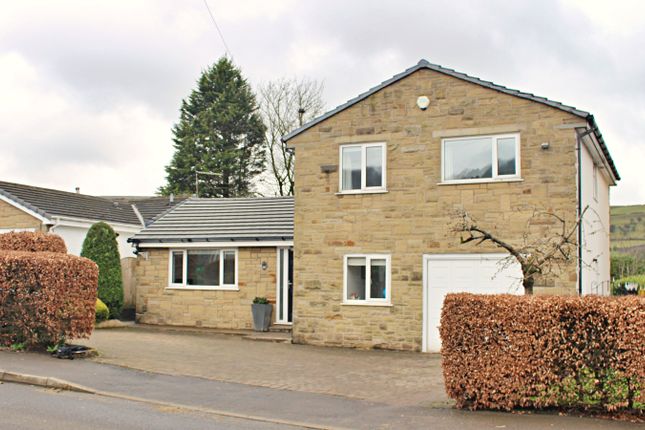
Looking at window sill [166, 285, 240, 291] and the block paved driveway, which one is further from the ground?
window sill [166, 285, 240, 291]

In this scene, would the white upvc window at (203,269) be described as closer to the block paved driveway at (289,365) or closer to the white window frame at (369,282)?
the block paved driveway at (289,365)

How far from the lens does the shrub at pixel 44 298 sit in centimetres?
1460

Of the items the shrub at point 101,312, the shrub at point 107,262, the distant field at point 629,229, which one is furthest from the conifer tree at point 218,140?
the shrub at point 101,312

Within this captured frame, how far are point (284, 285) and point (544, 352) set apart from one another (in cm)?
1271

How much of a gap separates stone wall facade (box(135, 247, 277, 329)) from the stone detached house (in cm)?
320

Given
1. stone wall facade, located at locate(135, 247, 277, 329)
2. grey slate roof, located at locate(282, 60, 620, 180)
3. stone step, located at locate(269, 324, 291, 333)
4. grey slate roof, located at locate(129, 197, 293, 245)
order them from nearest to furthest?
grey slate roof, located at locate(282, 60, 620, 180), stone step, located at locate(269, 324, 291, 333), stone wall facade, located at locate(135, 247, 277, 329), grey slate roof, located at locate(129, 197, 293, 245)

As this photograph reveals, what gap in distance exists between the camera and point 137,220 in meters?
31.6

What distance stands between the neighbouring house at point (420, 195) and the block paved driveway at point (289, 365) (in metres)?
1.15

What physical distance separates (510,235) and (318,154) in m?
5.40

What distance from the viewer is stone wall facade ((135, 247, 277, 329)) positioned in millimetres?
21938

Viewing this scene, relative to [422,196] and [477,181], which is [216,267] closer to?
[422,196]

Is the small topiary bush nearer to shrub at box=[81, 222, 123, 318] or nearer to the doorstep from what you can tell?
shrub at box=[81, 222, 123, 318]

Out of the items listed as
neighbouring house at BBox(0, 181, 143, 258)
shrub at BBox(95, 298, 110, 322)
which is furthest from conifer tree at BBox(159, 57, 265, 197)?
shrub at BBox(95, 298, 110, 322)

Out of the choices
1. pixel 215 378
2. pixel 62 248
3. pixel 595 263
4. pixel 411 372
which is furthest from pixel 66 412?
pixel 595 263
